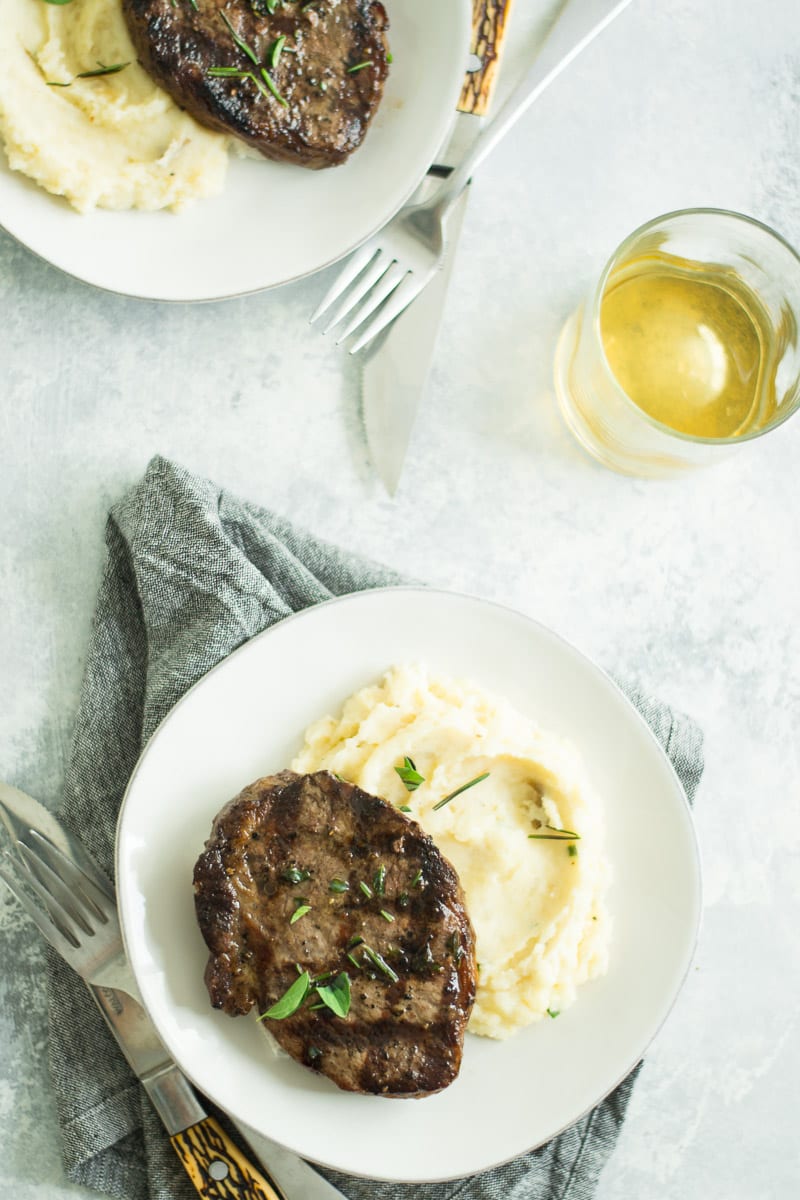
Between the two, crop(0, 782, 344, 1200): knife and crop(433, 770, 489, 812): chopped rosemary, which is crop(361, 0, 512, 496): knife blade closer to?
crop(433, 770, 489, 812): chopped rosemary

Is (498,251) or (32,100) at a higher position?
(32,100)

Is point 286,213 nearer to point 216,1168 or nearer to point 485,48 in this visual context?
point 485,48

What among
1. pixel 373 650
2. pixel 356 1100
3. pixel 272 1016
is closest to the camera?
pixel 272 1016

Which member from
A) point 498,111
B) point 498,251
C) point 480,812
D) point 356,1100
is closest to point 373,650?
point 480,812

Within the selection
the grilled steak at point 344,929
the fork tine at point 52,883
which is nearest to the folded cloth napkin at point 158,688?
the fork tine at point 52,883

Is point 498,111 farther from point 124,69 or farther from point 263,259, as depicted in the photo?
point 124,69

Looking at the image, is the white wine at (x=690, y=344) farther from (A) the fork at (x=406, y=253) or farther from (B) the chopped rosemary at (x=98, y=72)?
(B) the chopped rosemary at (x=98, y=72)

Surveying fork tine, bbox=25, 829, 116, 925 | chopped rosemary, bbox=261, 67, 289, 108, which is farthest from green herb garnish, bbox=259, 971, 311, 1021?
chopped rosemary, bbox=261, 67, 289, 108

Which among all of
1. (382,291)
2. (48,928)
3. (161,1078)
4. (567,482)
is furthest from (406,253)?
(161,1078)
